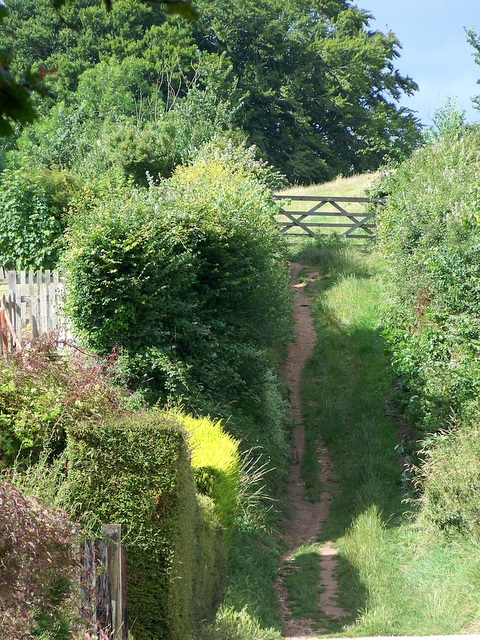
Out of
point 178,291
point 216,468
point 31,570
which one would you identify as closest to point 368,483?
point 178,291

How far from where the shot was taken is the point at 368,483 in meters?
14.3

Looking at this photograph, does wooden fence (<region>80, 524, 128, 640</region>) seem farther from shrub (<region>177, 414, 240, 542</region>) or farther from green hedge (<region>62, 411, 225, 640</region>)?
shrub (<region>177, 414, 240, 542</region>)

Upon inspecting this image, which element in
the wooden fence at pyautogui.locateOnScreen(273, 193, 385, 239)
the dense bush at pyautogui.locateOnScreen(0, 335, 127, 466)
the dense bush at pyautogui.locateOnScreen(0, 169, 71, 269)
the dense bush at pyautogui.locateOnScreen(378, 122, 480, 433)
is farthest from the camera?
the wooden fence at pyautogui.locateOnScreen(273, 193, 385, 239)

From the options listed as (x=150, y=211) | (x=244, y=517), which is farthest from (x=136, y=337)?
(x=244, y=517)

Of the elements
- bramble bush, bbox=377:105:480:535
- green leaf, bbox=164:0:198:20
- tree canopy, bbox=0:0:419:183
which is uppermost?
tree canopy, bbox=0:0:419:183

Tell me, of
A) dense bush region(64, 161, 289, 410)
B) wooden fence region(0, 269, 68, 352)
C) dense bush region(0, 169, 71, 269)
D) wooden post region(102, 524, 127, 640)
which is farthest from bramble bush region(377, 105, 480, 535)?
dense bush region(0, 169, 71, 269)

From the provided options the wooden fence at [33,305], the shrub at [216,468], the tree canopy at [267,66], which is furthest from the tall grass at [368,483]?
the tree canopy at [267,66]

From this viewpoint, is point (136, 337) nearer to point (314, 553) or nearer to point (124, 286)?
point (124, 286)

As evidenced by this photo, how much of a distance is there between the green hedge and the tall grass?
356 cm

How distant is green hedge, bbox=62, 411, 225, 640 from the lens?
6.27 m

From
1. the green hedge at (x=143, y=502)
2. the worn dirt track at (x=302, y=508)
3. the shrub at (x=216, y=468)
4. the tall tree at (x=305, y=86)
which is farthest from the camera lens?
the tall tree at (x=305, y=86)

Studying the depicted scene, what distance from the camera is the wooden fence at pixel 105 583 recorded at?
5441mm

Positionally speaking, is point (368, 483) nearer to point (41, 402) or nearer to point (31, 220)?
point (41, 402)

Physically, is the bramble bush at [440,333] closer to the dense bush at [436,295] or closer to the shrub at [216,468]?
the dense bush at [436,295]
